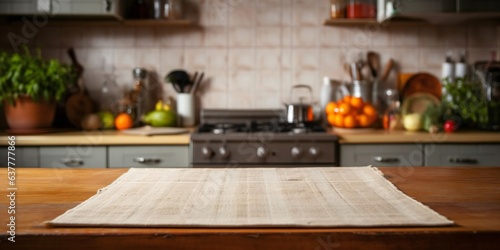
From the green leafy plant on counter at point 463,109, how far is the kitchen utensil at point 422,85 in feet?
0.56

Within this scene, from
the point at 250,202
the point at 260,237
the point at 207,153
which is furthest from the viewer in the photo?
the point at 207,153

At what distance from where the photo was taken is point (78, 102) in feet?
10.3

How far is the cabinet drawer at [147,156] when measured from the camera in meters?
2.66

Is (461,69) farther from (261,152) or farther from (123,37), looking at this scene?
(123,37)

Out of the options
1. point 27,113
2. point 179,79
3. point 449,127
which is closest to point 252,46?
point 179,79

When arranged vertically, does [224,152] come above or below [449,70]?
below

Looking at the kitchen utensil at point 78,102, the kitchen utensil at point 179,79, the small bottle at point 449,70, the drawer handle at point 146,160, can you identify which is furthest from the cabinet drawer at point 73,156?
the small bottle at point 449,70

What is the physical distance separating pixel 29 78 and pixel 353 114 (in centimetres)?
164

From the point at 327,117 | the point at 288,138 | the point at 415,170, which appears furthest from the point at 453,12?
the point at 415,170

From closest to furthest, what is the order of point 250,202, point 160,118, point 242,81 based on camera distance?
point 250,202, point 160,118, point 242,81

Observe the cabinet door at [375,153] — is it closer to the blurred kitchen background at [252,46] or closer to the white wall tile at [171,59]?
the blurred kitchen background at [252,46]

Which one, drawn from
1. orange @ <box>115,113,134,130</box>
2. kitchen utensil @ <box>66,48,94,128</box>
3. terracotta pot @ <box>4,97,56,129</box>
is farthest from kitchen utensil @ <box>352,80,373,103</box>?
terracotta pot @ <box>4,97,56,129</box>

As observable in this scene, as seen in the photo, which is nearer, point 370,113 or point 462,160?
point 462,160

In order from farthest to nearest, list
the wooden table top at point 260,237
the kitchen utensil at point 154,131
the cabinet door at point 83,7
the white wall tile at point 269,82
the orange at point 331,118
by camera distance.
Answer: the white wall tile at point 269,82 → the orange at point 331,118 → the cabinet door at point 83,7 → the kitchen utensil at point 154,131 → the wooden table top at point 260,237
